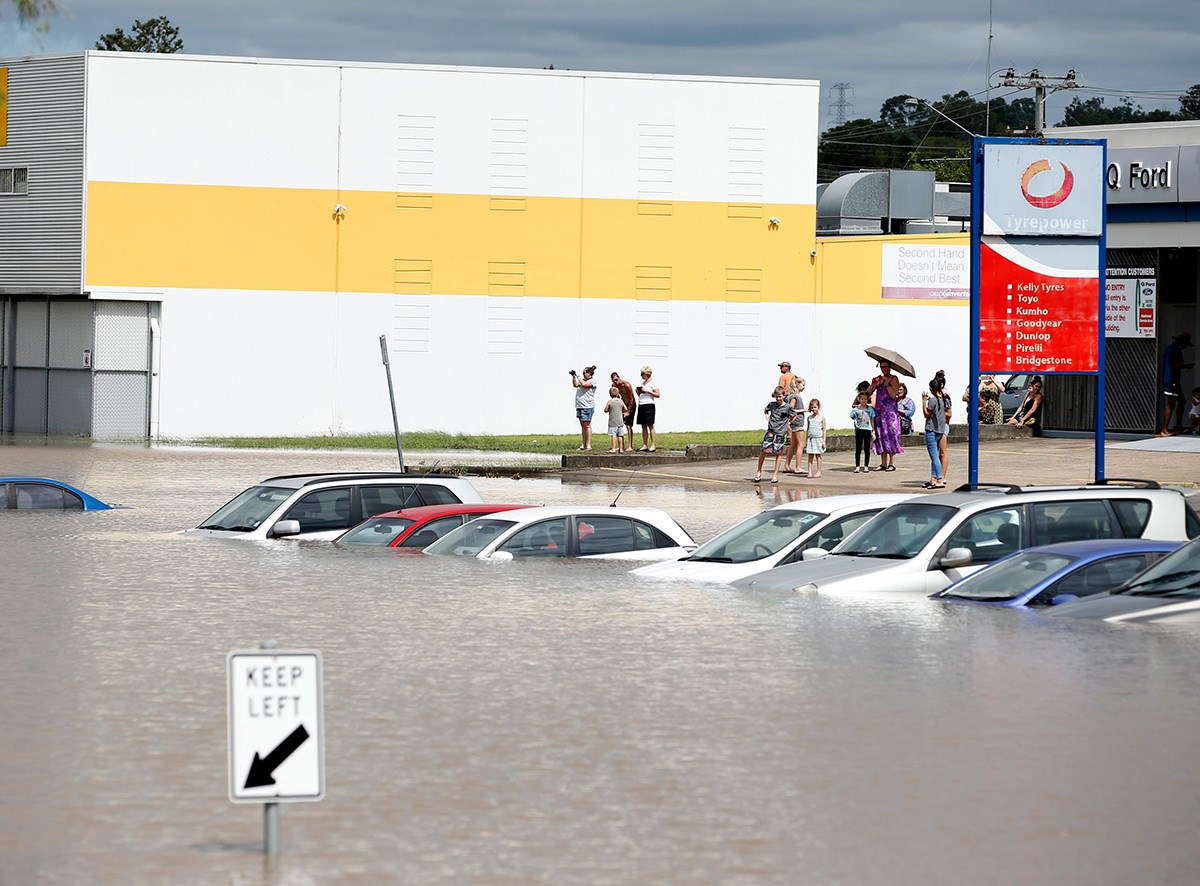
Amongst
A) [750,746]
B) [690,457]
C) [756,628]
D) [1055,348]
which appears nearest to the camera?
[750,746]

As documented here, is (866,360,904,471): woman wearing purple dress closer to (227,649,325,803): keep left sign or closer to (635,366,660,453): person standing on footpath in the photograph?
(635,366,660,453): person standing on footpath

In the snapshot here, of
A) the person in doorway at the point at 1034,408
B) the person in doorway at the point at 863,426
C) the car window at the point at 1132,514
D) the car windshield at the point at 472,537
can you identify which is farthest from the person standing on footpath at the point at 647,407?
the car window at the point at 1132,514

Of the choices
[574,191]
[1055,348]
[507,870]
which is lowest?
[507,870]

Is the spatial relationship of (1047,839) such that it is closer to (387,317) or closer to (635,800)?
(635,800)

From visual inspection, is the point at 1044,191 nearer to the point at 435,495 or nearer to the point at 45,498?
the point at 435,495

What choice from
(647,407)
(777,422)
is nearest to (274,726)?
(777,422)

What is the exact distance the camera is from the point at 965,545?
50.0 ft

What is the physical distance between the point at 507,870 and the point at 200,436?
127ft

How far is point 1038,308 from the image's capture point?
23.2m

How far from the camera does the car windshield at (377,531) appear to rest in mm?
18422

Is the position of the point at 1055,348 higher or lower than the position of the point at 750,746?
higher

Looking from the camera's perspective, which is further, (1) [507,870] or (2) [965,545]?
(2) [965,545]

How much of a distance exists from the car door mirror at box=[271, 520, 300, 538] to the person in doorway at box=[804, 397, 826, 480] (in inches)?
559

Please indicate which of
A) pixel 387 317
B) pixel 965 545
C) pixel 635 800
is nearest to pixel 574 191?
pixel 387 317
